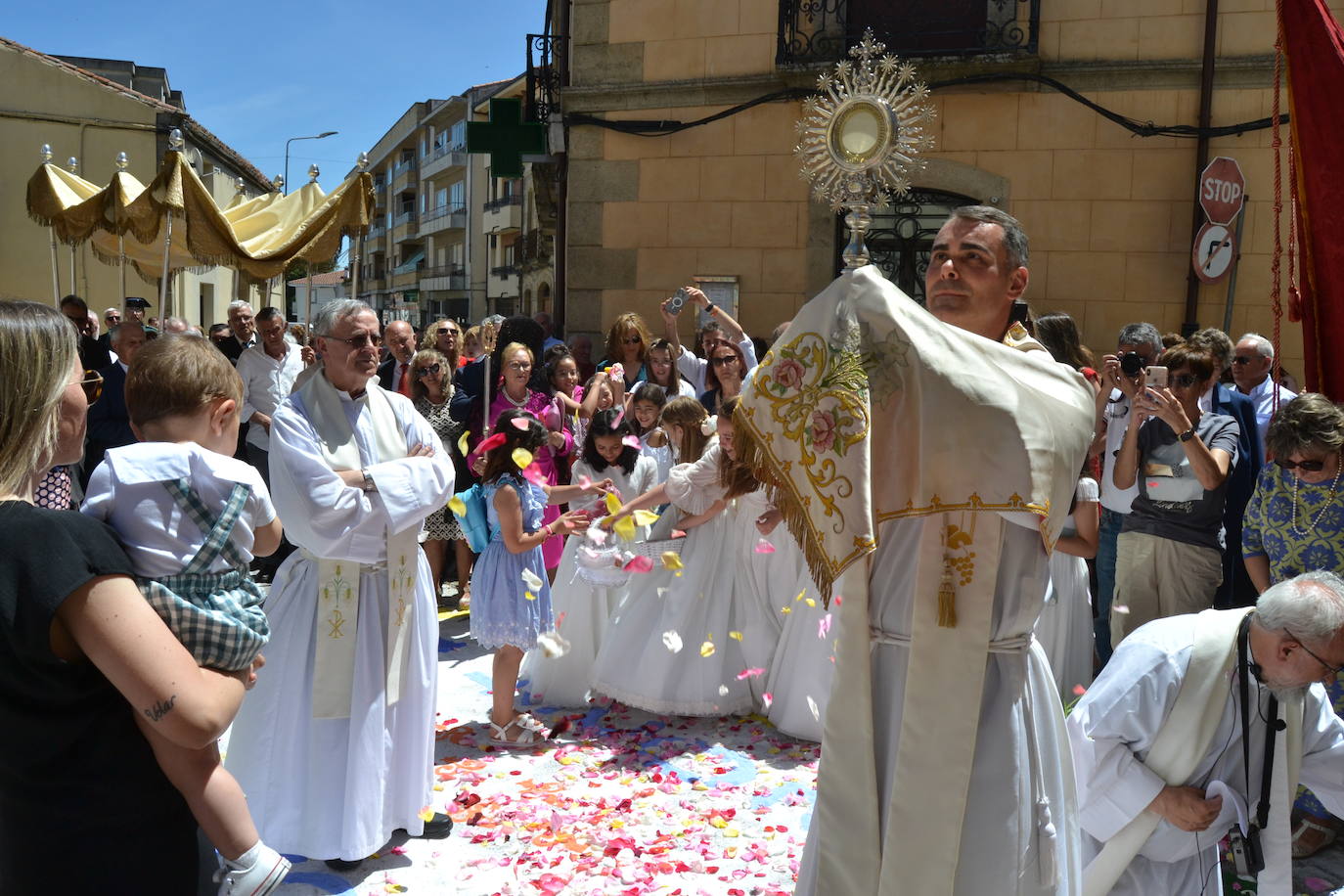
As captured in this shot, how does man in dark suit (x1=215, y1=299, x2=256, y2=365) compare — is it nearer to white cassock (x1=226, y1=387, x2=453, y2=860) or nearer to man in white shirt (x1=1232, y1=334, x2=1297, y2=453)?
white cassock (x1=226, y1=387, x2=453, y2=860)

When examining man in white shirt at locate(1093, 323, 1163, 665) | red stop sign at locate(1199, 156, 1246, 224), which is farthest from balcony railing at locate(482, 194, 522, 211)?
man in white shirt at locate(1093, 323, 1163, 665)

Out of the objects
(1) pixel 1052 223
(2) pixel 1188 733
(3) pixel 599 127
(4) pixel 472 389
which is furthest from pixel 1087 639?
(3) pixel 599 127

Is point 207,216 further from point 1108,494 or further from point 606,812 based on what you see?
point 1108,494

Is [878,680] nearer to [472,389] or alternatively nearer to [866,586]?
[866,586]

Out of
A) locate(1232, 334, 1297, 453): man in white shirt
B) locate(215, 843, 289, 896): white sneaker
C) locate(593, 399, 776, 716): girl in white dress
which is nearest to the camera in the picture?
locate(215, 843, 289, 896): white sneaker

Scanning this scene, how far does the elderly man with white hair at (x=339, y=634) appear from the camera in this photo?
370cm

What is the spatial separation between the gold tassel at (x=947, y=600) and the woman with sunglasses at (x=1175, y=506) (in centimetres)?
307

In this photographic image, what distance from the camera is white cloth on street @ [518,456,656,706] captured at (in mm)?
5688

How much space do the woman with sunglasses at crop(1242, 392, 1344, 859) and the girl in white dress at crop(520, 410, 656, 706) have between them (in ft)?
10.1

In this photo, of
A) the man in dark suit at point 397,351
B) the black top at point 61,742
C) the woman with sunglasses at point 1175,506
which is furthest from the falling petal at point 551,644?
the man in dark suit at point 397,351

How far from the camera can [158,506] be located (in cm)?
192

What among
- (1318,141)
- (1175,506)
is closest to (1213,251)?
(1175,506)

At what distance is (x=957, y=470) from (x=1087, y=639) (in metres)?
3.66

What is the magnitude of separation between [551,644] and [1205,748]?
10.0ft
